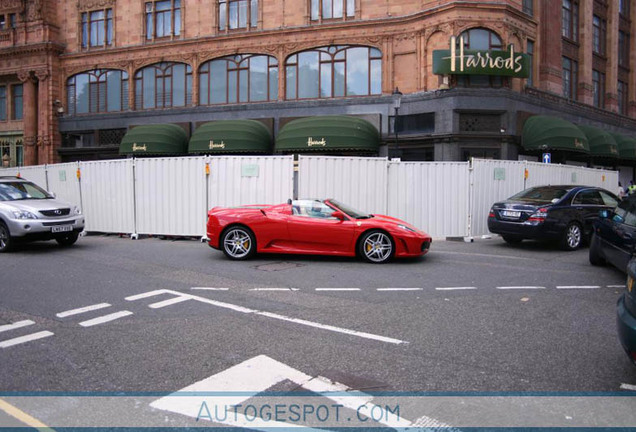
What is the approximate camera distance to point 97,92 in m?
30.7

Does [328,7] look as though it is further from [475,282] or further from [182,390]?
[182,390]

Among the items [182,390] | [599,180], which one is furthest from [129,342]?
[599,180]

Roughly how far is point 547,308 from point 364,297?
7.68 ft

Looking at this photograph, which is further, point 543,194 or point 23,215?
point 543,194

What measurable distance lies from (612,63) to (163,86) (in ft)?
96.2

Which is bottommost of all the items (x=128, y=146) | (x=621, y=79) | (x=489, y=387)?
(x=489, y=387)

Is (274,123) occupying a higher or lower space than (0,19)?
lower

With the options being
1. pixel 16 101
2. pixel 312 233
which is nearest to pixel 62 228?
pixel 312 233

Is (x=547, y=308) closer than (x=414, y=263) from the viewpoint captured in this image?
Yes

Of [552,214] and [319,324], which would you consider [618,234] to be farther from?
[319,324]

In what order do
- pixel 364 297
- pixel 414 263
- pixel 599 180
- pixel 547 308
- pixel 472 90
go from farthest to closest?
1. pixel 472 90
2. pixel 599 180
3. pixel 414 263
4. pixel 364 297
5. pixel 547 308

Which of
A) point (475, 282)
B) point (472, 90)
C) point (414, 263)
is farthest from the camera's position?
point (472, 90)

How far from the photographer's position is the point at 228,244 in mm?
10016

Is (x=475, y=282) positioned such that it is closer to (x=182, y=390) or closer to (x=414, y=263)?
(x=414, y=263)
